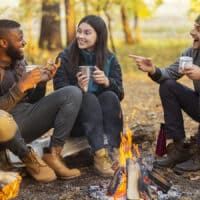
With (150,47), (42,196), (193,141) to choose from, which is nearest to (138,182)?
(42,196)

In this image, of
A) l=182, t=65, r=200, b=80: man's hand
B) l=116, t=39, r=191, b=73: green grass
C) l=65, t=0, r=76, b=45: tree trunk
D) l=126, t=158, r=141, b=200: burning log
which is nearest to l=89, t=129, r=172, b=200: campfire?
l=126, t=158, r=141, b=200: burning log

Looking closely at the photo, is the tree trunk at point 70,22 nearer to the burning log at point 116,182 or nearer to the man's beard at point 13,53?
the man's beard at point 13,53

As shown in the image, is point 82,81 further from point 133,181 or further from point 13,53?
point 133,181

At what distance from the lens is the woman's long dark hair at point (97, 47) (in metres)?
4.48

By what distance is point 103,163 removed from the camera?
429cm

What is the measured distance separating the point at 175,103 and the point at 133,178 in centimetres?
114

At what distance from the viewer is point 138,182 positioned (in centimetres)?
356

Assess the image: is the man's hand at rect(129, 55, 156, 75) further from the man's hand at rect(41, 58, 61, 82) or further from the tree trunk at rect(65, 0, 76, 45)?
the tree trunk at rect(65, 0, 76, 45)

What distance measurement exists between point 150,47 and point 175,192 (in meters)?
14.5

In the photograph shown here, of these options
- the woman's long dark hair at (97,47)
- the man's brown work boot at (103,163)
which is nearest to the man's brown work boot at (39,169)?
the man's brown work boot at (103,163)

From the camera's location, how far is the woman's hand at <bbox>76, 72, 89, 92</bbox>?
Result: 424 centimetres

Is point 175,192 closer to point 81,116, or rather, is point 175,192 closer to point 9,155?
point 81,116

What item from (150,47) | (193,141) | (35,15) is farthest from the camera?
(150,47)

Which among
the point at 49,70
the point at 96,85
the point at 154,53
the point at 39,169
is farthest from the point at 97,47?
the point at 154,53
